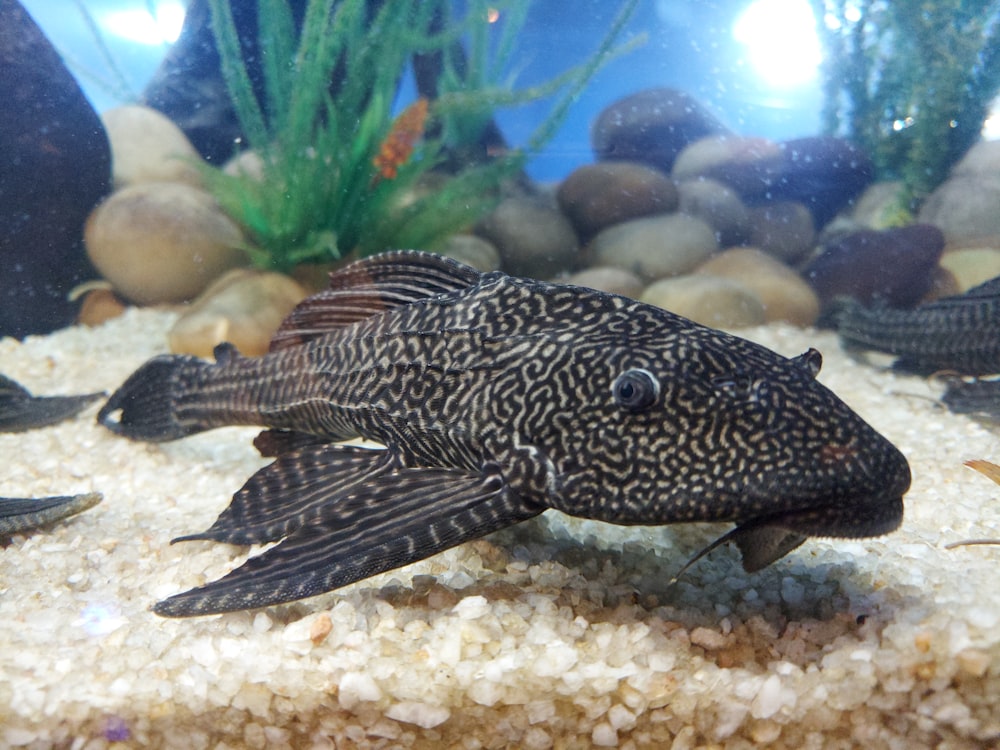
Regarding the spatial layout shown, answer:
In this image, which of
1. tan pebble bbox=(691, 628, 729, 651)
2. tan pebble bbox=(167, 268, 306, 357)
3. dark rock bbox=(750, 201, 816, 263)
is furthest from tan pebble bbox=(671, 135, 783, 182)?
tan pebble bbox=(691, 628, 729, 651)

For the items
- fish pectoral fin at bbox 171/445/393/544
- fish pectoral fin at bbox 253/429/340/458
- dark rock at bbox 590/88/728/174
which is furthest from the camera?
dark rock at bbox 590/88/728/174

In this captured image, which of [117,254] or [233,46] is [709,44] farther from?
[117,254]

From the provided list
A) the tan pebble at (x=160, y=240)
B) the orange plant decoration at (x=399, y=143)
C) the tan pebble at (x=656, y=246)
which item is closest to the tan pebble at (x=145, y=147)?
the tan pebble at (x=160, y=240)

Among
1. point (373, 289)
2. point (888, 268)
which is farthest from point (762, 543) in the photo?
point (888, 268)

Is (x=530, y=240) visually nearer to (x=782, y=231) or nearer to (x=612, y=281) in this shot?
(x=612, y=281)

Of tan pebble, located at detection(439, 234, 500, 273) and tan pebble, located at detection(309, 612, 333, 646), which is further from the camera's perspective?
tan pebble, located at detection(439, 234, 500, 273)

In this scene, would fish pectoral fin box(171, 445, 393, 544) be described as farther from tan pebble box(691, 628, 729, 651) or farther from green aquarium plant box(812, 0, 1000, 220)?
green aquarium plant box(812, 0, 1000, 220)

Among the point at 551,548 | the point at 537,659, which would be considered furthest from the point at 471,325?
the point at 537,659
